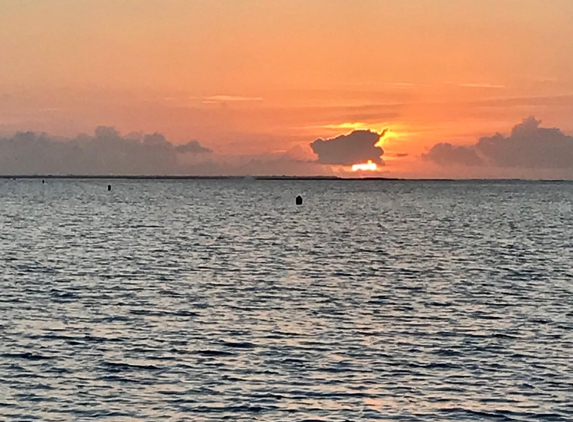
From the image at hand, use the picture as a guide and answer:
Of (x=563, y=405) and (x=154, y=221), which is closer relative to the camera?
(x=563, y=405)

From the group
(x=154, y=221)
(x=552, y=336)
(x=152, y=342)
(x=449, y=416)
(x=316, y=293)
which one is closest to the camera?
(x=449, y=416)

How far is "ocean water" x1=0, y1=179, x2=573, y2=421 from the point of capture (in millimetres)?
24766

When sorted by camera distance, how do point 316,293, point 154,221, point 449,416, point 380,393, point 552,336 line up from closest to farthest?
point 449,416 < point 380,393 < point 552,336 < point 316,293 < point 154,221

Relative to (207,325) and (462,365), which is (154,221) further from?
(462,365)

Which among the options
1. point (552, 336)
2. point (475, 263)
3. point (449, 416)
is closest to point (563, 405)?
point (449, 416)

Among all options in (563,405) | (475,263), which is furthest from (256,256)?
(563,405)

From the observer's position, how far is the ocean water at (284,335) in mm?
24766

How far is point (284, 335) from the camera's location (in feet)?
111

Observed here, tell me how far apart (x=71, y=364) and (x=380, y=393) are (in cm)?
929

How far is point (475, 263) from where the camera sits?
63.5 meters

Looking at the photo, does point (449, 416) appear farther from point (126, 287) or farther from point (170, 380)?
point (126, 287)

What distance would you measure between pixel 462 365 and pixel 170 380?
8.88m

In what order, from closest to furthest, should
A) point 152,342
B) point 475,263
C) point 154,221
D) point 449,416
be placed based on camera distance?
point 449,416
point 152,342
point 475,263
point 154,221

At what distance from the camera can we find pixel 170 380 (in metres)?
26.8
